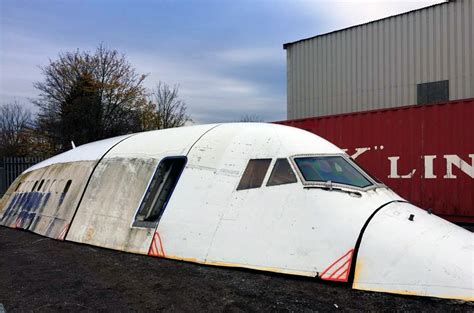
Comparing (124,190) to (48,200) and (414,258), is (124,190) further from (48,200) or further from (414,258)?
(414,258)

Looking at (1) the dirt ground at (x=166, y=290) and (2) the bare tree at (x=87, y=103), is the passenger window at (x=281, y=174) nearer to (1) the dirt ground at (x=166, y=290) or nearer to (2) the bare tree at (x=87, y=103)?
(1) the dirt ground at (x=166, y=290)

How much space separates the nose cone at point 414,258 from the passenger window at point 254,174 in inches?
70.6

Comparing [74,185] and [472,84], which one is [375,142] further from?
[74,185]

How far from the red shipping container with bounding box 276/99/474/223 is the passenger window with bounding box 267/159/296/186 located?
7.44 metres

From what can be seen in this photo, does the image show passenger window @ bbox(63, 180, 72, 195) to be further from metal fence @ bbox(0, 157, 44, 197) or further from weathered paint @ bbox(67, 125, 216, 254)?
metal fence @ bbox(0, 157, 44, 197)

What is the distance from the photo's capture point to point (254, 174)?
6531 mm

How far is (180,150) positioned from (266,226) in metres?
2.54

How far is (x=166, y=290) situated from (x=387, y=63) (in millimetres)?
15734

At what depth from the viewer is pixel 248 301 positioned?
4.95 m

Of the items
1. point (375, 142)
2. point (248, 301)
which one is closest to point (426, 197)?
point (375, 142)

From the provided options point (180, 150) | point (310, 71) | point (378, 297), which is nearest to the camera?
point (378, 297)

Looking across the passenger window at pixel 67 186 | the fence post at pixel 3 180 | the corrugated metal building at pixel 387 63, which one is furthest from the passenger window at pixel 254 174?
the fence post at pixel 3 180

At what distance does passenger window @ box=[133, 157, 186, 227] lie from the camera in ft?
24.4

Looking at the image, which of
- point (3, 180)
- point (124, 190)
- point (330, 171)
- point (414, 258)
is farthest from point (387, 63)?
point (3, 180)
